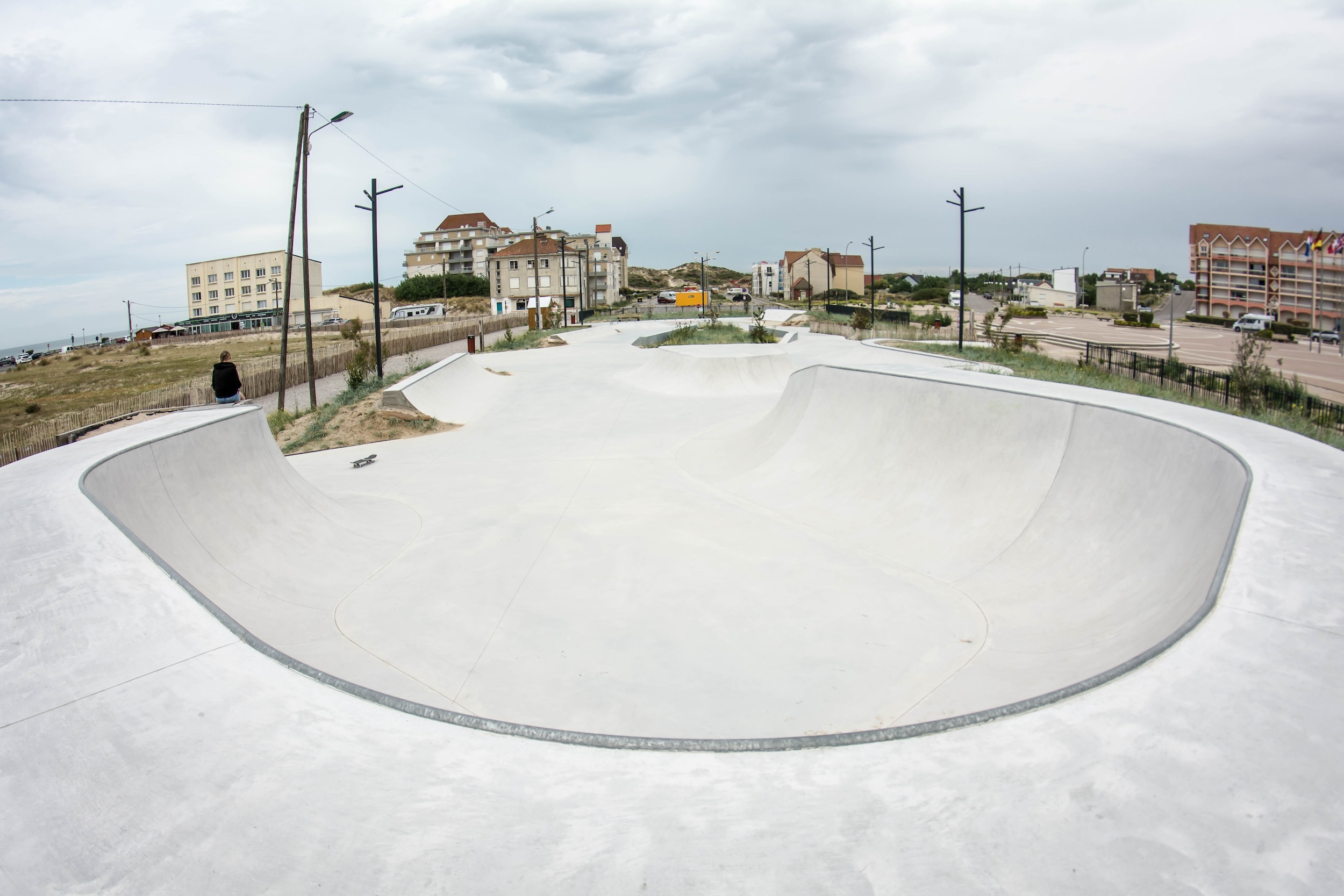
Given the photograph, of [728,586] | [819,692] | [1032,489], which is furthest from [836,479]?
[819,692]

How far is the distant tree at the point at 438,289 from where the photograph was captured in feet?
341

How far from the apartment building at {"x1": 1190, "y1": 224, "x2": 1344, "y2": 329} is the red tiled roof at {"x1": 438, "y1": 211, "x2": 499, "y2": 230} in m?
95.7

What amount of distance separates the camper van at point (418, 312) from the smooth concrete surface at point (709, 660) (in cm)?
7389

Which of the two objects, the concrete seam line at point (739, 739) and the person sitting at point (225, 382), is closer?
the concrete seam line at point (739, 739)

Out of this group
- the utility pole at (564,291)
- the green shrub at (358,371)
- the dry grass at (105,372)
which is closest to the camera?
the green shrub at (358,371)

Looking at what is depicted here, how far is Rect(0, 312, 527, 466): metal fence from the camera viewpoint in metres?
13.7

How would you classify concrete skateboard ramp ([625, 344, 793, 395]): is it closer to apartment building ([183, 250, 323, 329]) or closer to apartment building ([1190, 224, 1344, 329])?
apartment building ([1190, 224, 1344, 329])

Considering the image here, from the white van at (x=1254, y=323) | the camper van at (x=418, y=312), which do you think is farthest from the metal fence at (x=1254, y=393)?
the camper van at (x=418, y=312)

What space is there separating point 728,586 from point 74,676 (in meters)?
5.34

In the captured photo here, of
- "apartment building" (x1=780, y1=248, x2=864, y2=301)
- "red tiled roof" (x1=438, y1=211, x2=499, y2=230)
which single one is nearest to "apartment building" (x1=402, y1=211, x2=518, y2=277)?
"red tiled roof" (x1=438, y1=211, x2=499, y2=230)

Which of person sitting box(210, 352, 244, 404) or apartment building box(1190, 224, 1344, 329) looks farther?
apartment building box(1190, 224, 1344, 329)

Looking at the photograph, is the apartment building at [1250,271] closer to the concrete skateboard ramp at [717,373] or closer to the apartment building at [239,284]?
the concrete skateboard ramp at [717,373]

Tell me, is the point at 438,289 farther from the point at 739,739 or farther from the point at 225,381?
the point at 739,739

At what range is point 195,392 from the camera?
75.7ft
